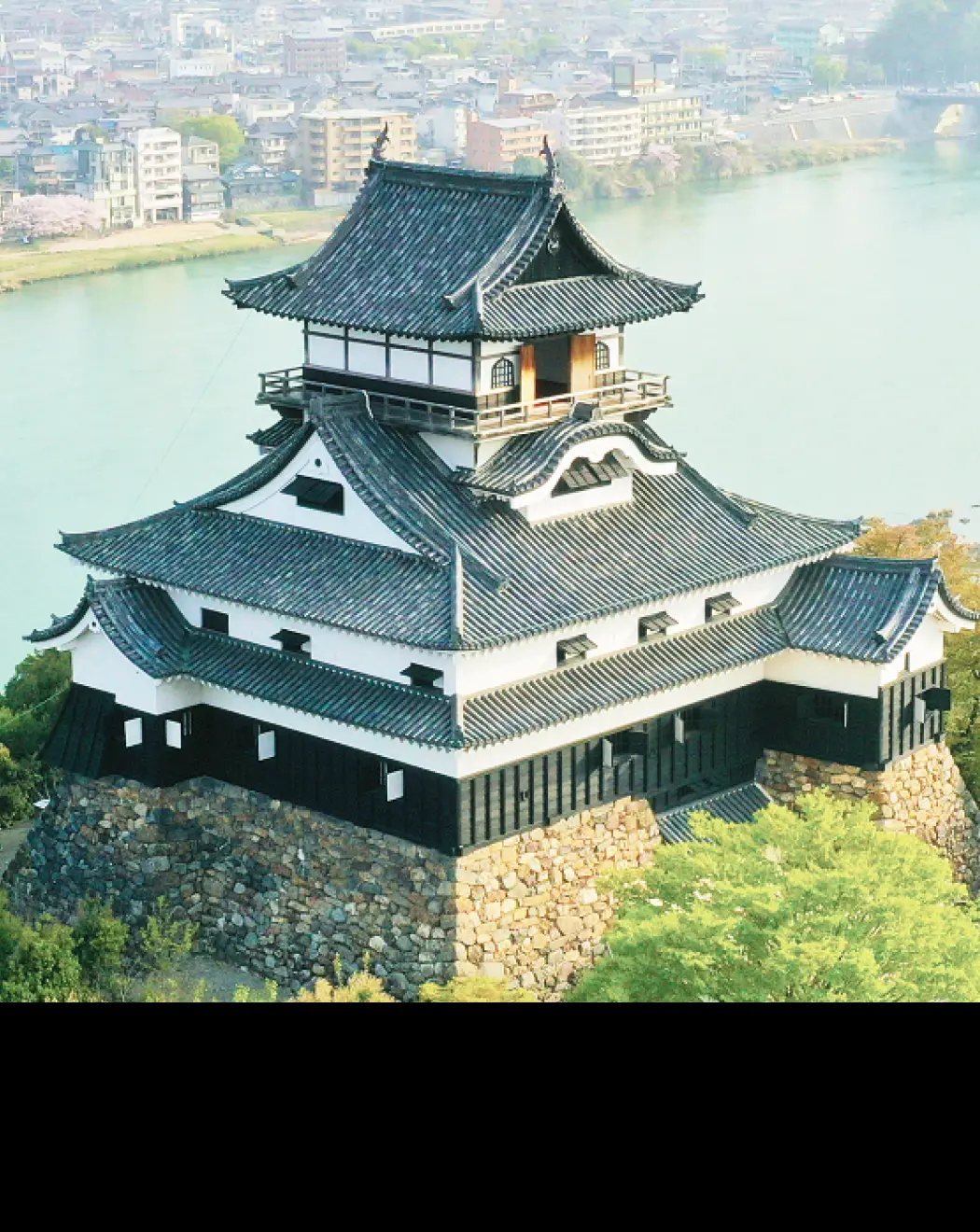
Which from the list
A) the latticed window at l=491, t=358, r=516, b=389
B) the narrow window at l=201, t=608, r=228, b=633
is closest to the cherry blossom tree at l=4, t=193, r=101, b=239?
the narrow window at l=201, t=608, r=228, b=633

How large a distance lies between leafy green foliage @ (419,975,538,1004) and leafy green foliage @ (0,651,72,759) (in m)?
4.69

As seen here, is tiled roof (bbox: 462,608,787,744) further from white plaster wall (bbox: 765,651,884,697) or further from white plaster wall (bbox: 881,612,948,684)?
white plaster wall (bbox: 881,612,948,684)

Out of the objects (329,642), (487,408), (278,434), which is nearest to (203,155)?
(278,434)

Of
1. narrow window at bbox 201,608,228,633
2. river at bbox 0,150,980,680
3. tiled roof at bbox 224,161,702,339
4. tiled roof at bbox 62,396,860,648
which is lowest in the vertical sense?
river at bbox 0,150,980,680

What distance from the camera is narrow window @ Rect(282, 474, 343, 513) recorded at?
41.7ft

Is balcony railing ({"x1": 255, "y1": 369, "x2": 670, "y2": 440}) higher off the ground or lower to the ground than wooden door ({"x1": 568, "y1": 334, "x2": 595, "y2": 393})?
lower

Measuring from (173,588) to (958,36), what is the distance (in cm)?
4343

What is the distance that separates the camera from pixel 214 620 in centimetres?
1311

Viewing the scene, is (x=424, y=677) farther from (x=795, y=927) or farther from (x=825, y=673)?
(x=825, y=673)

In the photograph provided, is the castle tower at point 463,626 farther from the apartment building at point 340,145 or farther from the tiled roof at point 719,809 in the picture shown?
the apartment building at point 340,145

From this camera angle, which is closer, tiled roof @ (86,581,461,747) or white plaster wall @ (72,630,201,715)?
tiled roof @ (86,581,461,747)

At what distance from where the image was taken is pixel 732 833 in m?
12.0
